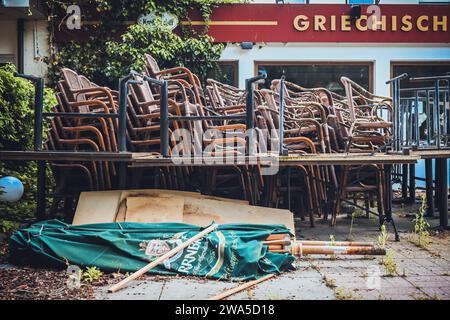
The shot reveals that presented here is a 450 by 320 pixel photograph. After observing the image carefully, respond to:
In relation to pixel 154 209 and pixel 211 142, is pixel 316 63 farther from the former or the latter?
pixel 154 209

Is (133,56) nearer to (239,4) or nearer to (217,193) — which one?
(239,4)

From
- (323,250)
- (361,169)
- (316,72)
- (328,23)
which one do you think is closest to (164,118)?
(323,250)

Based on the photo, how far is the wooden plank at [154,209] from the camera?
5.89m

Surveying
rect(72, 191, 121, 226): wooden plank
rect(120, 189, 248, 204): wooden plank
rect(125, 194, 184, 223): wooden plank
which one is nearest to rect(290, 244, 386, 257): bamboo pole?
rect(125, 194, 184, 223): wooden plank

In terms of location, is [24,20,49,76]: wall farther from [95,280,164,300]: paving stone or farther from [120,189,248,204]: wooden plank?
[95,280,164,300]: paving stone

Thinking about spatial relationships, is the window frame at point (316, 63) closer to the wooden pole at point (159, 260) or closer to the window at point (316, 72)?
the window at point (316, 72)

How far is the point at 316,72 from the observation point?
1309 cm

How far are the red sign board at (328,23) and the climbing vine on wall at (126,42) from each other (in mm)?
440

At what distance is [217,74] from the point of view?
12.8 metres

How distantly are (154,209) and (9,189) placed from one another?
2.31 metres

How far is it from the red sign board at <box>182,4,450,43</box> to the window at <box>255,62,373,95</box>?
56cm

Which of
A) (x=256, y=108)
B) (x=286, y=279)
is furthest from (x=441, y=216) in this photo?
(x=286, y=279)

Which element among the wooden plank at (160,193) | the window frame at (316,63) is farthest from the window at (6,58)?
the wooden plank at (160,193)

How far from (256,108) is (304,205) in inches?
63.4
